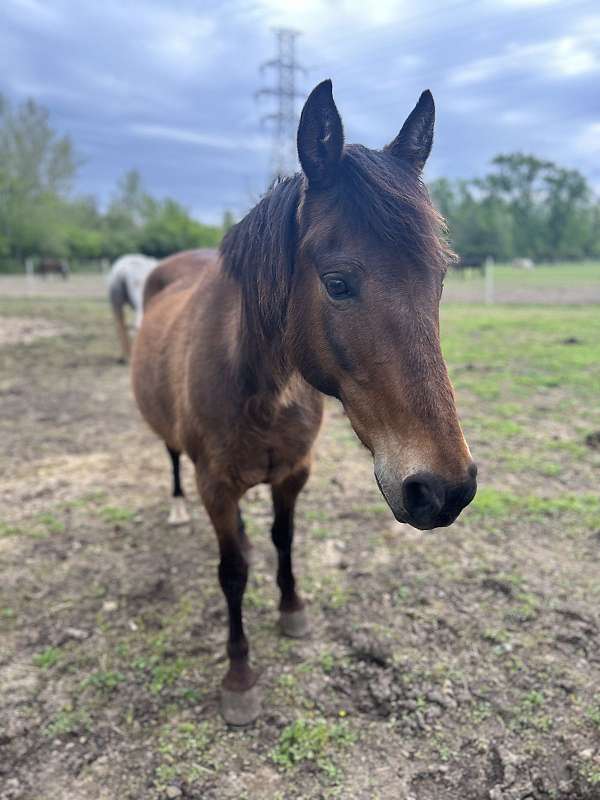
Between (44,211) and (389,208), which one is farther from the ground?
(44,211)

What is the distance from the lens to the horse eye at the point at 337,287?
1501 mm

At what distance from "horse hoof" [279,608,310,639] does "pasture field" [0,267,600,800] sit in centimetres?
5

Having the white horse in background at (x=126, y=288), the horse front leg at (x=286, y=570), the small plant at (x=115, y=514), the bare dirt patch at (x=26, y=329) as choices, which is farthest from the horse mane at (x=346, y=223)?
the bare dirt patch at (x=26, y=329)

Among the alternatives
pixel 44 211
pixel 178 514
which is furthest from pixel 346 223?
pixel 44 211

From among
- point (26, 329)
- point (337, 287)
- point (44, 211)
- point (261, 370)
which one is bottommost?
point (26, 329)

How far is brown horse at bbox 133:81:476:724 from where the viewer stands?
1.39 m

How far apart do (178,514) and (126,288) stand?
→ 6.58m

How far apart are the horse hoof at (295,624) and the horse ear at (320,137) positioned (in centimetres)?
213

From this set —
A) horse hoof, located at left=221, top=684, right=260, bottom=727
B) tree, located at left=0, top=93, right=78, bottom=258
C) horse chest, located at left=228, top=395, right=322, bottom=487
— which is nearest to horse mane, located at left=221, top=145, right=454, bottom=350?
horse chest, located at left=228, top=395, right=322, bottom=487

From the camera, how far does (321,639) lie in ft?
8.84

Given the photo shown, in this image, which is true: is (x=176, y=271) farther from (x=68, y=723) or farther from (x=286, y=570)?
(x=68, y=723)

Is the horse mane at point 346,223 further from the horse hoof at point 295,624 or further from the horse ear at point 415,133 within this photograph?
the horse hoof at point 295,624

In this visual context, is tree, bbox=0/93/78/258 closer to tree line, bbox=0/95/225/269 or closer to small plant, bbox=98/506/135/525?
tree line, bbox=0/95/225/269

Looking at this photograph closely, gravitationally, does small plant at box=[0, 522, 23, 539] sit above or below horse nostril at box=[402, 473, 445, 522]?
below
